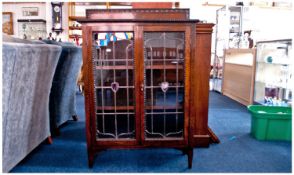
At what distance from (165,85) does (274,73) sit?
224 cm

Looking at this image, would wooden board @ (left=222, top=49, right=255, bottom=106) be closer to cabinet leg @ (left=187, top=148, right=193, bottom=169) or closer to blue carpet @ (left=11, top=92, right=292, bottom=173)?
blue carpet @ (left=11, top=92, right=292, bottom=173)

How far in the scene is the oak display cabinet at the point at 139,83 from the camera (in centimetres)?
177

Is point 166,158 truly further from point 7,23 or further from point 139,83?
point 7,23

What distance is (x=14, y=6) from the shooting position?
6.98m

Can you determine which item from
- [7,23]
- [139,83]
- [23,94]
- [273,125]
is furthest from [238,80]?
[7,23]

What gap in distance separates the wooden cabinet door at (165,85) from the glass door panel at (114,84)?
3.9 inches

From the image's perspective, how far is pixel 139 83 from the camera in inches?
72.3

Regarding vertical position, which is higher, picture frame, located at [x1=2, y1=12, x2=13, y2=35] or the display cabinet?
picture frame, located at [x1=2, y1=12, x2=13, y2=35]

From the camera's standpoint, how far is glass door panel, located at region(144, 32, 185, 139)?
72.1 inches

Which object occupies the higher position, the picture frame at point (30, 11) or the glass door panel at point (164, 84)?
the picture frame at point (30, 11)

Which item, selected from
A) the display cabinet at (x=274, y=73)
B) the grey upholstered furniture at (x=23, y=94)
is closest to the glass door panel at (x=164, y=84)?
the grey upholstered furniture at (x=23, y=94)

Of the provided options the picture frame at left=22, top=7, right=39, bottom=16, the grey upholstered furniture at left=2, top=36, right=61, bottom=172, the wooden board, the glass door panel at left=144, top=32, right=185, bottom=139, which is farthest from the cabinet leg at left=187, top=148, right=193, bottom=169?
the picture frame at left=22, top=7, right=39, bottom=16

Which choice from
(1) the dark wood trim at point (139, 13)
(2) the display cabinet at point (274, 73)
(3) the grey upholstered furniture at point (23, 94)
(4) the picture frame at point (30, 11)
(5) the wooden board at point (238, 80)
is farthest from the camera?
(4) the picture frame at point (30, 11)

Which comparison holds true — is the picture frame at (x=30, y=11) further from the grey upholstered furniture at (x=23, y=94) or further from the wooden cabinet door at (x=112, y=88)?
the wooden cabinet door at (x=112, y=88)
